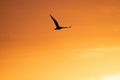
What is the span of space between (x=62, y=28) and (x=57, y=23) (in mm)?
886

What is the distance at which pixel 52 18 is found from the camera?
37938 mm

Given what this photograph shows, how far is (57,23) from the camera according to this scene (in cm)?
3806

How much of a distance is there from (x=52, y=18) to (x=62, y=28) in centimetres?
118

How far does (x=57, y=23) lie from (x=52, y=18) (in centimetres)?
38

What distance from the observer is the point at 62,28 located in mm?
38875
